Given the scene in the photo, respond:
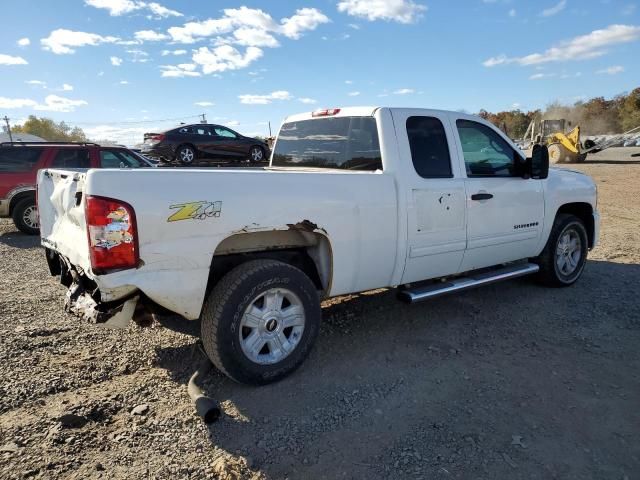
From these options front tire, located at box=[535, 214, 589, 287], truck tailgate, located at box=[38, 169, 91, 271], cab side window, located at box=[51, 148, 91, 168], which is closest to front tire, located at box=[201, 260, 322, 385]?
truck tailgate, located at box=[38, 169, 91, 271]

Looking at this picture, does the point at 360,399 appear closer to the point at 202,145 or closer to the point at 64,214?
the point at 64,214

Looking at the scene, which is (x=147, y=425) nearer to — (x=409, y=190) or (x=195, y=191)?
(x=195, y=191)

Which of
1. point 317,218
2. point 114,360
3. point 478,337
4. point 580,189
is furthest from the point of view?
point 580,189

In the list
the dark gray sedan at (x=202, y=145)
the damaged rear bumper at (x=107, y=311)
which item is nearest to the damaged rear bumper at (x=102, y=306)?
the damaged rear bumper at (x=107, y=311)

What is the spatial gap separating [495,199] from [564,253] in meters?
1.71

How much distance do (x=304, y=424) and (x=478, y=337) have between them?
80.4 inches

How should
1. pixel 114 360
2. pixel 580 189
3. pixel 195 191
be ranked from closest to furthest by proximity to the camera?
pixel 195 191
pixel 114 360
pixel 580 189

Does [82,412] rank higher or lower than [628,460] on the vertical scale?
higher

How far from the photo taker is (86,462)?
Answer: 2615mm

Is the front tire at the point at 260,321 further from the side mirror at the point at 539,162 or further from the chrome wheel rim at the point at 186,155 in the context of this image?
the chrome wheel rim at the point at 186,155

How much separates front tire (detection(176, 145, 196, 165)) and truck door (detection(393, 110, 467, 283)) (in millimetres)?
12505

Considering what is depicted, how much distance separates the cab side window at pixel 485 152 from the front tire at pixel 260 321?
82.9 inches

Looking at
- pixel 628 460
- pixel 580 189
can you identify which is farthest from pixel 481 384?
pixel 580 189

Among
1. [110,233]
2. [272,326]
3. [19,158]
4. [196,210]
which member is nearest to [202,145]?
[19,158]
